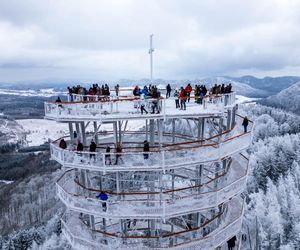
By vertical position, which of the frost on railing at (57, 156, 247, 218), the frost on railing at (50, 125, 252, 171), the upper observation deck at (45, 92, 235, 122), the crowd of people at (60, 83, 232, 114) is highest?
the crowd of people at (60, 83, 232, 114)

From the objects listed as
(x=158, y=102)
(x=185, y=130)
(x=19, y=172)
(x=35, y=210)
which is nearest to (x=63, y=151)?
(x=158, y=102)

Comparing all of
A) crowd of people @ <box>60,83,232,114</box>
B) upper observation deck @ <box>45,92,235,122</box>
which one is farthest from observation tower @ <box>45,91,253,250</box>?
crowd of people @ <box>60,83,232,114</box>

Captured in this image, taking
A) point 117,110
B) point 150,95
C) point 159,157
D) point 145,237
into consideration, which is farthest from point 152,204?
point 150,95

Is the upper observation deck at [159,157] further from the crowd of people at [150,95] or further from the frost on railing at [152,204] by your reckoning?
the crowd of people at [150,95]

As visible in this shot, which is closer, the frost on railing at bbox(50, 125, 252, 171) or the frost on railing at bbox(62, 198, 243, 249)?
the frost on railing at bbox(50, 125, 252, 171)

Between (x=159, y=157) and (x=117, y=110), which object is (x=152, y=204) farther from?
(x=117, y=110)

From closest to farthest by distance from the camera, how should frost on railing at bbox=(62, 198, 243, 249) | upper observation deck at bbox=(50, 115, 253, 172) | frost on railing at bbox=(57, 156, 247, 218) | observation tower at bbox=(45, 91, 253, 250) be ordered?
1. upper observation deck at bbox=(50, 115, 253, 172)
2. observation tower at bbox=(45, 91, 253, 250)
3. frost on railing at bbox=(57, 156, 247, 218)
4. frost on railing at bbox=(62, 198, 243, 249)

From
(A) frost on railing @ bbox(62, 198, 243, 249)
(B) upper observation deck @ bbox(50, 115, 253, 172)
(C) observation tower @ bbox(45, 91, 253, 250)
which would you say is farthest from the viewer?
(A) frost on railing @ bbox(62, 198, 243, 249)

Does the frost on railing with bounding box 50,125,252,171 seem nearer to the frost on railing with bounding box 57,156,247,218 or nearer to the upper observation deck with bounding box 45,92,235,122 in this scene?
the upper observation deck with bounding box 45,92,235,122
